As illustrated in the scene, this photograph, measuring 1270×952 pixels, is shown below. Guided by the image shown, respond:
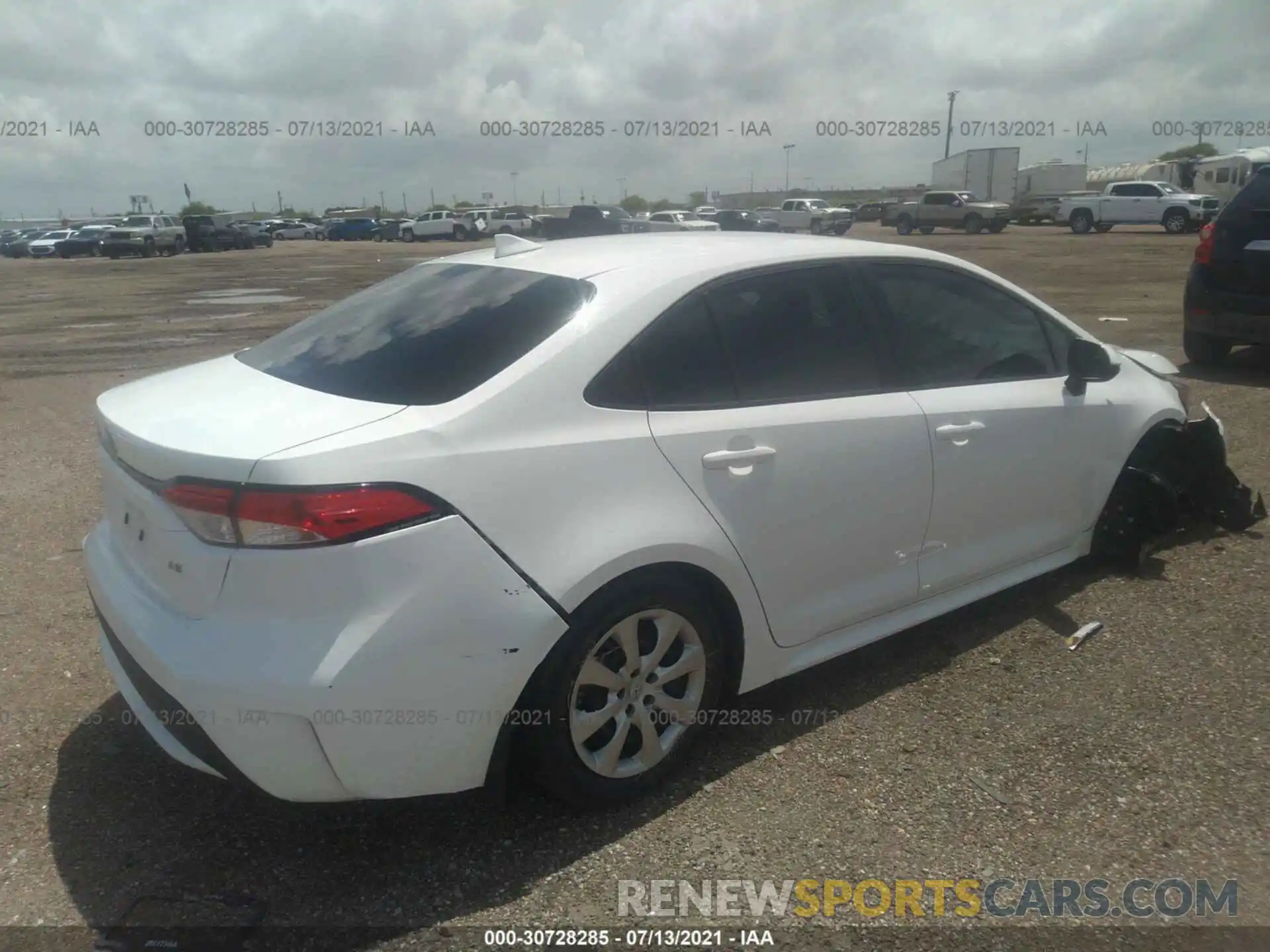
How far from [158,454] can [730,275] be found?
1.76m

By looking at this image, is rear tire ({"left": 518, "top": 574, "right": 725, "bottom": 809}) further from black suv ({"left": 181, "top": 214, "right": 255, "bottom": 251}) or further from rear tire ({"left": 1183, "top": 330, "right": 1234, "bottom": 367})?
black suv ({"left": 181, "top": 214, "right": 255, "bottom": 251})

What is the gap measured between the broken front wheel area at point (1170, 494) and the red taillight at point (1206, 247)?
160 inches

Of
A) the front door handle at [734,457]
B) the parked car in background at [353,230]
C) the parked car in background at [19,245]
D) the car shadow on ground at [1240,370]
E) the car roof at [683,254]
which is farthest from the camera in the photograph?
the parked car in background at [353,230]

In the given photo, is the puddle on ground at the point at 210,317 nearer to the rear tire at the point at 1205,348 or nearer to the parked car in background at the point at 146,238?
the rear tire at the point at 1205,348

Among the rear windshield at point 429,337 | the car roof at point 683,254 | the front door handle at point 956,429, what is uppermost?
the car roof at point 683,254

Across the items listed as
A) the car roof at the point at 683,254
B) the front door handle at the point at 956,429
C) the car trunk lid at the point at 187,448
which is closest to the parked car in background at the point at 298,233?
the car roof at the point at 683,254

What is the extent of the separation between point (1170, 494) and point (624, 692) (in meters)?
2.89

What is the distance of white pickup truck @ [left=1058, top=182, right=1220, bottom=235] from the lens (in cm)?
3528

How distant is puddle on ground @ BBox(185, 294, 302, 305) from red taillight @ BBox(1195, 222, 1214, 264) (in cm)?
1490

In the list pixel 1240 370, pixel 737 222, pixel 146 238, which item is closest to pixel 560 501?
pixel 1240 370

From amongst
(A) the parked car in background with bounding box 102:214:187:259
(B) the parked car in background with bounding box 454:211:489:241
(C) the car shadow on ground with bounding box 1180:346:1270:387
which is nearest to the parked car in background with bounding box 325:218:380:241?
(B) the parked car in background with bounding box 454:211:489:241

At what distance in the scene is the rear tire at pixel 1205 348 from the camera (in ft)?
28.1

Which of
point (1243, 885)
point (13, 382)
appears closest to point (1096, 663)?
→ point (1243, 885)

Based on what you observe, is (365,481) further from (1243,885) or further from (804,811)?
(1243,885)
